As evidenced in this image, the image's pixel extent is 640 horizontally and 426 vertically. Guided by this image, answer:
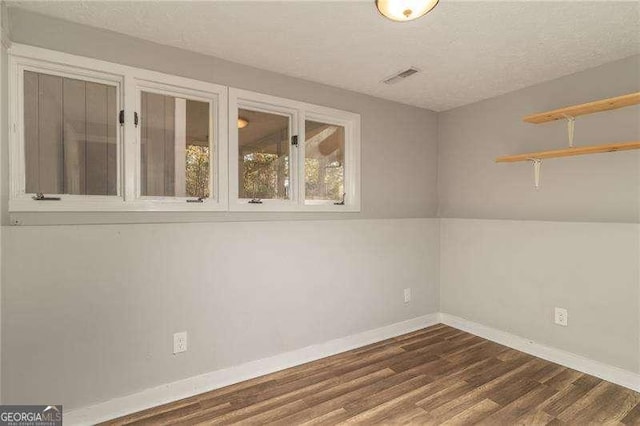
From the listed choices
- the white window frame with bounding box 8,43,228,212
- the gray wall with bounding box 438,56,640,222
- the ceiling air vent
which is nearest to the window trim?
the white window frame with bounding box 8,43,228,212

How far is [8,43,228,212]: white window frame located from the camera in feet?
5.83

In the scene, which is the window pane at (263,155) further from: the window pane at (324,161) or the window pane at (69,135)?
the window pane at (69,135)

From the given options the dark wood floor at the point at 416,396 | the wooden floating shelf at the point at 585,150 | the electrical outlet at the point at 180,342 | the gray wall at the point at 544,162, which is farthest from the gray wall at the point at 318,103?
the dark wood floor at the point at 416,396

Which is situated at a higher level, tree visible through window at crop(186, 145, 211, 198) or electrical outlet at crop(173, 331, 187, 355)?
tree visible through window at crop(186, 145, 211, 198)

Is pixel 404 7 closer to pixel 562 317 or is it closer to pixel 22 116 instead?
pixel 22 116

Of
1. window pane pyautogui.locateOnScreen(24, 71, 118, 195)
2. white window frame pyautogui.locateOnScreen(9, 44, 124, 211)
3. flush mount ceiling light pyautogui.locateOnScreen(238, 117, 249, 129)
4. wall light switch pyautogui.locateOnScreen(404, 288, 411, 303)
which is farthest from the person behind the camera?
wall light switch pyautogui.locateOnScreen(404, 288, 411, 303)

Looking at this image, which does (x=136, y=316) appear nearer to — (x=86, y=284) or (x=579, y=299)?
(x=86, y=284)

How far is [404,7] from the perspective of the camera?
157 cm

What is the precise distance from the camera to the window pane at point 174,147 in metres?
2.17

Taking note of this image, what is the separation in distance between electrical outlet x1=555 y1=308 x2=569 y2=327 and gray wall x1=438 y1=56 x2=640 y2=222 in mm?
771

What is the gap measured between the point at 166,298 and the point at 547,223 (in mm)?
3079

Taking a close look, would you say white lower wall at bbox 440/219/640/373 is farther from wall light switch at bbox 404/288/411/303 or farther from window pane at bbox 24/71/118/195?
window pane at bbox 24/71/118/195

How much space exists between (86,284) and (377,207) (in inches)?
94.8

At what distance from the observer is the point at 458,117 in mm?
3492
